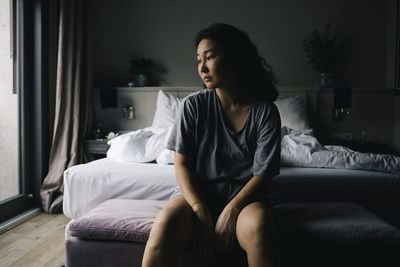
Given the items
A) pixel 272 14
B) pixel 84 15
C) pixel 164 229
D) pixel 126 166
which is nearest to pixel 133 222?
pixel 164 229

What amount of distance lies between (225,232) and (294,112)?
7.35 ft

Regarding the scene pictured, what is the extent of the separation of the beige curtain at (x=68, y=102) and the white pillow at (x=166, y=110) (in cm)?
73

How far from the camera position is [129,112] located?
3.66 metres

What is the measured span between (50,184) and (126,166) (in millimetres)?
1172

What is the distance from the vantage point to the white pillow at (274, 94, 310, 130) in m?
3.09

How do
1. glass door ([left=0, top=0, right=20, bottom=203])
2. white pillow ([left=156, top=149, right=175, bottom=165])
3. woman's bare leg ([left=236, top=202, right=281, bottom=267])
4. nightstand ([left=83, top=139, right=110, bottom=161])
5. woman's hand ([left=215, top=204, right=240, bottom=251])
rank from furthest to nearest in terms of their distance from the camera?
1. nightstand ([left=83, top=139, right=110, bottom=161])
2. glass door ([left=0, top=0, right=20, bottom=203])
3. white pillow ([left=156, top=149, right=175, bottom=165])
4. woman's hand ([left=215, top=204, right=240, bottom=251])
5. woman's bare leg ([left=236, top=202, right=281, bottom=267])

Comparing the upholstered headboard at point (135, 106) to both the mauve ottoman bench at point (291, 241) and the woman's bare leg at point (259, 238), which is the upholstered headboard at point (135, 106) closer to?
the mauve ottoman bench at point (291, 241)

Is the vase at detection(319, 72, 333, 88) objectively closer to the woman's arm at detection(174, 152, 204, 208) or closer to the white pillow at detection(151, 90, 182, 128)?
the white pillow at detection(151, 90, 182, 128)

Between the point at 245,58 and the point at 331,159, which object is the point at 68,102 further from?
the point at 331,159

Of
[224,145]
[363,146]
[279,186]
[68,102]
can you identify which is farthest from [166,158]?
[363,146]

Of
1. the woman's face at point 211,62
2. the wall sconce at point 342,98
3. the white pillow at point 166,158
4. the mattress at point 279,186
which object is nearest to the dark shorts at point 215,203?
the woman's face at point 211,62

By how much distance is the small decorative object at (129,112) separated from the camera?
3.65 m

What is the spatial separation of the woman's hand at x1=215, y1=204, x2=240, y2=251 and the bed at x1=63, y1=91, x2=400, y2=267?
2.08ft

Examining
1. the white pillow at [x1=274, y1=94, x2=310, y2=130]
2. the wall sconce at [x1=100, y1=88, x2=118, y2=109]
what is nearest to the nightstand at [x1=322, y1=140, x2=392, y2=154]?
the white pillow at [x1=274, y1=94, x2=310, y2=130]
